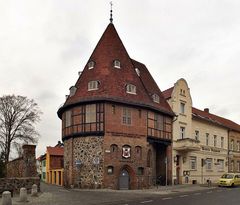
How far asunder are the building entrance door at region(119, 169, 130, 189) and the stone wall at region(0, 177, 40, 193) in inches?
371

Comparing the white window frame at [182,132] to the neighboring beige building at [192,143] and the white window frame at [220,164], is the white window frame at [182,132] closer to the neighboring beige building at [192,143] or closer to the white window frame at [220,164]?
the neighboring beige building at [192,143]

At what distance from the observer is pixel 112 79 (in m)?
35.4

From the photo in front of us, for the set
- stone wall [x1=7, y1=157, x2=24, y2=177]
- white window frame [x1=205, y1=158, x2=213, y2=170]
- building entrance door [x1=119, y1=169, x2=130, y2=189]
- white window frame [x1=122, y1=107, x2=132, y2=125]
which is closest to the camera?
stone wall [x1=7, y1=157, x2=24, y2=177]

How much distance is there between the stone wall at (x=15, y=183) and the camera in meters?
24.3

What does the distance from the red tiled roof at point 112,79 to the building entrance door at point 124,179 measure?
21.7ft

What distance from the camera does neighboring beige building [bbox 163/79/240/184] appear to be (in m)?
41.5

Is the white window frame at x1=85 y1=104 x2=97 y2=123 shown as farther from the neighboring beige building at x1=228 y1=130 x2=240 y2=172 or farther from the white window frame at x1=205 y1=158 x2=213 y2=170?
the neighboring beige building at x1=228 y1=130 x2=240 y2=172

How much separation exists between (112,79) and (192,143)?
12854 millimetres

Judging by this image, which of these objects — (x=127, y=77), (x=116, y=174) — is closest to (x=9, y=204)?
(x=116, y=174)

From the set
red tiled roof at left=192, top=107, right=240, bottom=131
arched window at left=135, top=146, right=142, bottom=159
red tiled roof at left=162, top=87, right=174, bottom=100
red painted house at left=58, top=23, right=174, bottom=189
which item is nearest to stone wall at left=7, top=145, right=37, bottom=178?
red painted house at left=58, top=23, right=174, bottom=189

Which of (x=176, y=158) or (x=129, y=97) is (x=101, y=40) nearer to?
(x=129, y=97)

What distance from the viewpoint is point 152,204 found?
20.1m

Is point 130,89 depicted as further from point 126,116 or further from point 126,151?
point 126,151

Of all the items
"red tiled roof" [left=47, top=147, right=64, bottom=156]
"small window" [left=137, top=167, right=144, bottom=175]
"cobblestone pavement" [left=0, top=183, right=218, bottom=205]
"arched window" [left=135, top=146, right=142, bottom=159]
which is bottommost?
"cobblestone pavement" [left=0, top=183, right=218, bottom=205]
